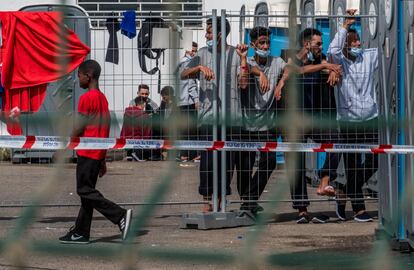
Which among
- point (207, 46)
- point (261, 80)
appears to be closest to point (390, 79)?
point (261, 80)

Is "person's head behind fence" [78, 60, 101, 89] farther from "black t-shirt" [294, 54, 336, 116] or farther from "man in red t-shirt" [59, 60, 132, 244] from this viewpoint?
"black t-shirt" [294, 54, 336, 116]

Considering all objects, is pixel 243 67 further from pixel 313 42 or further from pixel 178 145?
pixel 178 145

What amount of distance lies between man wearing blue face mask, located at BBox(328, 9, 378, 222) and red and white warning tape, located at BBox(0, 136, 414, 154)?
0.47 ft

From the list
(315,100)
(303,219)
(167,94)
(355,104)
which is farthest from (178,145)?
(303,219)

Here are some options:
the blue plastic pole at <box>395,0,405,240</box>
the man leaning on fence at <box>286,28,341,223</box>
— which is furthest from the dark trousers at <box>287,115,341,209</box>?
the blue plastic pole at <box>395,0,405,240</box>

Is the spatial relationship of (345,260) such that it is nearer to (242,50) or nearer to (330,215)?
(242,50)

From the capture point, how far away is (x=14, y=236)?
211 inches

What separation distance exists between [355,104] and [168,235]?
177cm

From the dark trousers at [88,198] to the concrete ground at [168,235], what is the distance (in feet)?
0.39

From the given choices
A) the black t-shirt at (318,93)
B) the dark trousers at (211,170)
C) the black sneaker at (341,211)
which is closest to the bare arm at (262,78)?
the black t-shirt at (318,93)

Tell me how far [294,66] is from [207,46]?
12.0 feet

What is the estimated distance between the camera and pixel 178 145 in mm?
5336

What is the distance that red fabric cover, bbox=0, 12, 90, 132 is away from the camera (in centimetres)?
458

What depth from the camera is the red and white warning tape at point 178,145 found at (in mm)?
5696
